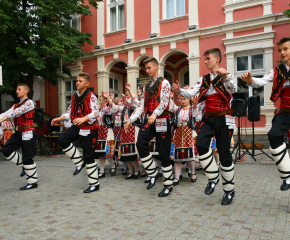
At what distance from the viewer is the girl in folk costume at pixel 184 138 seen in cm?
577

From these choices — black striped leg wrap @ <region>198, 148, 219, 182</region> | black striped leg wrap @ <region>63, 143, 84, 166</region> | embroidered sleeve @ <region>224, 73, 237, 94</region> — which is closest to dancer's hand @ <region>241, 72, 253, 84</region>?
embroidered sleeve @ <region>224, 73, 237, 94</region>

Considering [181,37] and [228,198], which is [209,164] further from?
[181,37]

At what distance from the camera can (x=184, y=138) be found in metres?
5.85

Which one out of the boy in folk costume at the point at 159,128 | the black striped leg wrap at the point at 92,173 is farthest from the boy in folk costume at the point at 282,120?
the black striped leg wrap at the point at 92,173

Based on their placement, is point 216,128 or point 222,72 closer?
point 222,72

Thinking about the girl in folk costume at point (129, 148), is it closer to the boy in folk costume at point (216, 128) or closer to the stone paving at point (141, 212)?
the stone paving at point (141, 212)

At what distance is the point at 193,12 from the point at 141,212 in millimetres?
12422

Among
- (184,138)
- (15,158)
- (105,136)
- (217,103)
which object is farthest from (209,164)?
(15,158)

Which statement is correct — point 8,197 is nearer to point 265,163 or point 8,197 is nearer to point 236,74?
point 265,163

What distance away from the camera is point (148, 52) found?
1555 centimetres

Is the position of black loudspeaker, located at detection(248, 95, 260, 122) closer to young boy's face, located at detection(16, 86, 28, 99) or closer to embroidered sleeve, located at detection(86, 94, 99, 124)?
embroidered sleeve, located at detection(86, 94, 99, 124)

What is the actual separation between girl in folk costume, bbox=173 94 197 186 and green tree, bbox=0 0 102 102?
8.96 metres

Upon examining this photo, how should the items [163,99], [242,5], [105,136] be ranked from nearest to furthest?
[163,99] → [105,136] → [242,5]

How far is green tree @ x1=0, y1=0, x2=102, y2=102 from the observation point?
42.4ft
